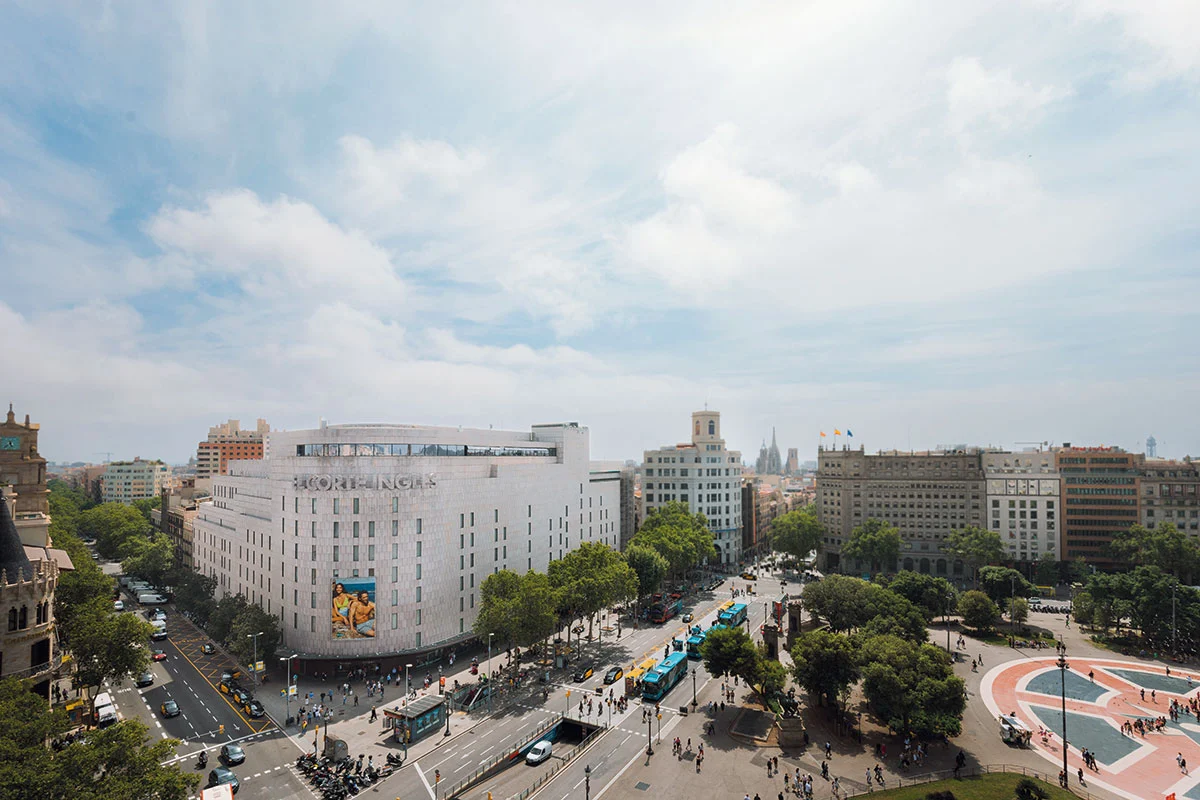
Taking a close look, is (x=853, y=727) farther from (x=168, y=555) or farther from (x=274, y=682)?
(x=168, y=555)

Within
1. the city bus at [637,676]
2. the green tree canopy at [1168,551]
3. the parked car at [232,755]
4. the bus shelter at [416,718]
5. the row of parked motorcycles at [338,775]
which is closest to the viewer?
the row of parked motorcycles at [338,775]

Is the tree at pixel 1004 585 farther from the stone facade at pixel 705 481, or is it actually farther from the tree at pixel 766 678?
the tree at pixel 766 678

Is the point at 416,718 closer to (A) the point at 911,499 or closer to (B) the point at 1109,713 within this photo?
(B) the point at 1109,713

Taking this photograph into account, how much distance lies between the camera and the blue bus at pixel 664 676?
72.8 meters

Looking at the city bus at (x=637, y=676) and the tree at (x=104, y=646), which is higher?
the tree at (x=104, y=646)

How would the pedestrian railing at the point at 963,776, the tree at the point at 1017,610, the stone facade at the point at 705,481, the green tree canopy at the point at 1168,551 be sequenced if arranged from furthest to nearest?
1. the stone facade at the point at 705,481
2. the green tree canopy at the point at 1168,551
3. the tree at the point at 1017,610
4. the pedestrian railing at the point at 963,776

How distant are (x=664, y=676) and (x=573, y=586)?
55.6 feet

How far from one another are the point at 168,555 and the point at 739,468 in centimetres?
13547

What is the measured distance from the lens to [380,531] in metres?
80.9

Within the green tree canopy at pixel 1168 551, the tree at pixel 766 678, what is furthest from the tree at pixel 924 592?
the green tree canopy at pixel 1168 551

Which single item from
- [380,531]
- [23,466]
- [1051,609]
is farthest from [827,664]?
[23,466]

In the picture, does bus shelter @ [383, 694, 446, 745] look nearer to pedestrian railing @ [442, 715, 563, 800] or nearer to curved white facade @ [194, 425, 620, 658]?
pedestrian railing @ [442, 715, 563, 800]

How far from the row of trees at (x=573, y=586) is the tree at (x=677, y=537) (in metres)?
0.20

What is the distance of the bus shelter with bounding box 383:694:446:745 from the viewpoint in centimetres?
6062
